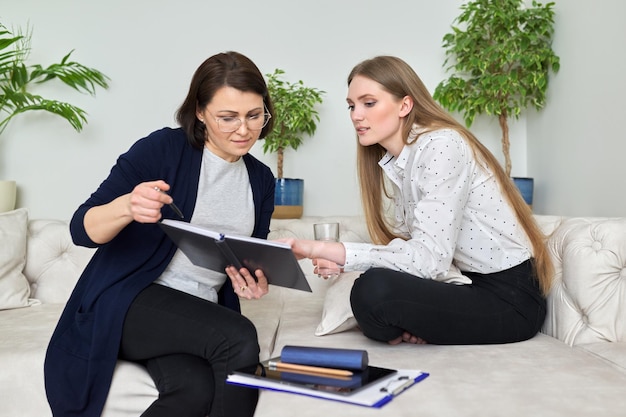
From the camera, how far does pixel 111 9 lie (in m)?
3.13

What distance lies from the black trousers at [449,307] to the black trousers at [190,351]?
0.32m

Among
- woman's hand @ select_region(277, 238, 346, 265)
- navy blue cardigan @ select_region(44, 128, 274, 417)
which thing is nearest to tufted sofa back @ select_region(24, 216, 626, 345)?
woman's hand @ select_region(277, 238, 346, 265)

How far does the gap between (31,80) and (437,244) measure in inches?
91.7

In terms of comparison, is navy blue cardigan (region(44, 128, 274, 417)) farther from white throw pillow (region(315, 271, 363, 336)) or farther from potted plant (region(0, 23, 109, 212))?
potted plant (region(0, 23, 109, 212))

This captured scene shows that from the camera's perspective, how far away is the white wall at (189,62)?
309 centimetres

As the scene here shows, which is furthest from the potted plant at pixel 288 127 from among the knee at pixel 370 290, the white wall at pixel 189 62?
the knee at pixel 370 290

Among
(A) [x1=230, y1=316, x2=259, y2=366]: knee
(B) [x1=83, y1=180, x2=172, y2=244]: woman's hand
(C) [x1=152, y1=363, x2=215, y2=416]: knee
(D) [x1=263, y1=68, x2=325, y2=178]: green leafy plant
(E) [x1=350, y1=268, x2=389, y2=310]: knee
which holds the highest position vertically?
(D) [x1=263, y1=68, x2=325, y2=178]: green leafy plant

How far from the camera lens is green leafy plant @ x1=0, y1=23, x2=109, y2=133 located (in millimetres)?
2826

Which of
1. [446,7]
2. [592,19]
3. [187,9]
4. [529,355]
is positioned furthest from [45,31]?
[529,355]

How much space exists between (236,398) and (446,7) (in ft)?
8.07

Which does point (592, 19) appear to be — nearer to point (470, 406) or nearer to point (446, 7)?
point (446, 7)

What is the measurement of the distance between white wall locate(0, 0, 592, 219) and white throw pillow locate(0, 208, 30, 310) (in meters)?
0.69

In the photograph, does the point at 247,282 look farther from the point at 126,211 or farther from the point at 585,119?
the point at 585,119

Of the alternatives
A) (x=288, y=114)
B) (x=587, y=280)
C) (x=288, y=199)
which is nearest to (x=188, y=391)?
(x=587, y=280)
